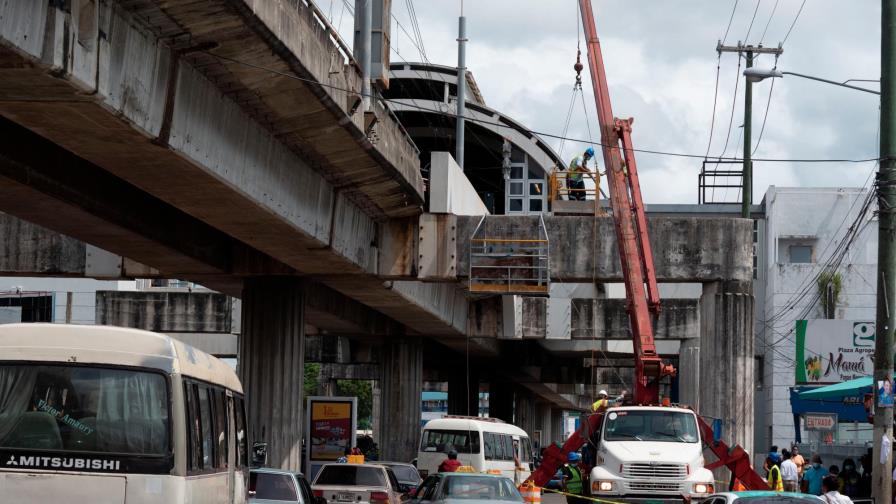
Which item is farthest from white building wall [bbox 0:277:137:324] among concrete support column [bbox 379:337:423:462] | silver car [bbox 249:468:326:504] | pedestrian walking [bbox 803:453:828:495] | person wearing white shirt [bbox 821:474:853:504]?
person wearing white shirt [bbox 821:474:853:504]

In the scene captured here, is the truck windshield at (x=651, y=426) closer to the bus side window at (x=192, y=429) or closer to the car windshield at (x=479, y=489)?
the car windshield at (x=479, y=489)

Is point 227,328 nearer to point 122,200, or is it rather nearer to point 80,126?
point 122,200

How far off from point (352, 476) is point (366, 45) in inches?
316

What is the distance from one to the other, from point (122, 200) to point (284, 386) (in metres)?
9.08

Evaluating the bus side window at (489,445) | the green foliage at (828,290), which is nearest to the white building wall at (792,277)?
the green foliage at (828,290)

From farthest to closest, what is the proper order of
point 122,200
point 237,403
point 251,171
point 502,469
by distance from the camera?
1. point 502,469
2. point 122,200
3. point 251,171
4. point 237,403

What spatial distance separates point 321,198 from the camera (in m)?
25.1

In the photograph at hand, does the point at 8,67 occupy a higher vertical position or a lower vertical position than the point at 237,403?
higher

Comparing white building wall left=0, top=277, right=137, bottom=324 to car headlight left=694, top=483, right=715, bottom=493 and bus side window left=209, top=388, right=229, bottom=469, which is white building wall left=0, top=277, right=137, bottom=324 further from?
bus side window left=209, top=388, right=229, bottom=469

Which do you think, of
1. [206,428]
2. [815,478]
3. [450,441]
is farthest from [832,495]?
[450,441]

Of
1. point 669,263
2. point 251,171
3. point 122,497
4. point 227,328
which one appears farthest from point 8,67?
point 227,328

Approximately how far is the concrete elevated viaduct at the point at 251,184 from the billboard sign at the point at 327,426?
316 cm

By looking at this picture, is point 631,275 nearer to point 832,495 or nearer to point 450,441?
point 450,441

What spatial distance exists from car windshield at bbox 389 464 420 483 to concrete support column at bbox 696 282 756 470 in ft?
23.1
